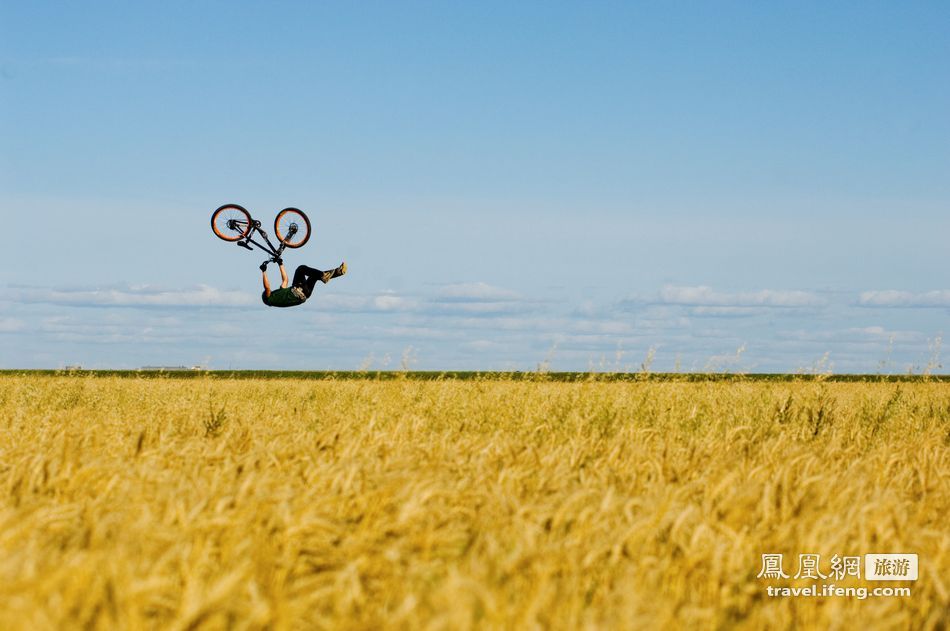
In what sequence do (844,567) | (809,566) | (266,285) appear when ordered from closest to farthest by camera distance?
(809,566) < (844,567) < (266,285)

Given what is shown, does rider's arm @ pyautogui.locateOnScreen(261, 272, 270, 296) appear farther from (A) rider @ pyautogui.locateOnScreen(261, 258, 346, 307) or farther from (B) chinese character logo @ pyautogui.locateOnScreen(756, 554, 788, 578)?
(B) chinese character logo @ pyautogui.locateOnScreen(756, 554, 788, 578)

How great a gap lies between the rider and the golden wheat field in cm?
1258

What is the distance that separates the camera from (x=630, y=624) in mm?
2564

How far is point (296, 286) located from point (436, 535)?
1777 centimetres

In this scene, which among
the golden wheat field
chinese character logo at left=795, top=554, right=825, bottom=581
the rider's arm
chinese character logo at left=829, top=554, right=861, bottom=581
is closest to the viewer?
the golden wheat field

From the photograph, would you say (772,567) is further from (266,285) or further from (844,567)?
(266,285)

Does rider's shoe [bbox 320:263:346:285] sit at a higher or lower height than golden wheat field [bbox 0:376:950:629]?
higher

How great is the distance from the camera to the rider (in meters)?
20.3

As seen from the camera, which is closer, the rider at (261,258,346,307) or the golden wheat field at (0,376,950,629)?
the golden wheat field at (0,376,950,629)

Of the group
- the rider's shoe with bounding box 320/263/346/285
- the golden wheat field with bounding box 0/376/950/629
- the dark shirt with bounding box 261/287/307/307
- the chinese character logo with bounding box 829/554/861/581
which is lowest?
the chinese character logo with bounding box 829/554/861/581

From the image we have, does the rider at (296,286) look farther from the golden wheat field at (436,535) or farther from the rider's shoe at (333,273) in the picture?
the golden wheat field at (436,535)

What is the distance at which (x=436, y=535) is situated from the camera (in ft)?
12.8

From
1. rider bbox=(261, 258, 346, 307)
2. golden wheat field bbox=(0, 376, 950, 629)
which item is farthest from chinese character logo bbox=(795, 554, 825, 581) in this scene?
rider bbox=(261, 258, 346, 307)

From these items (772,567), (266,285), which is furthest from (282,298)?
(772,567)
